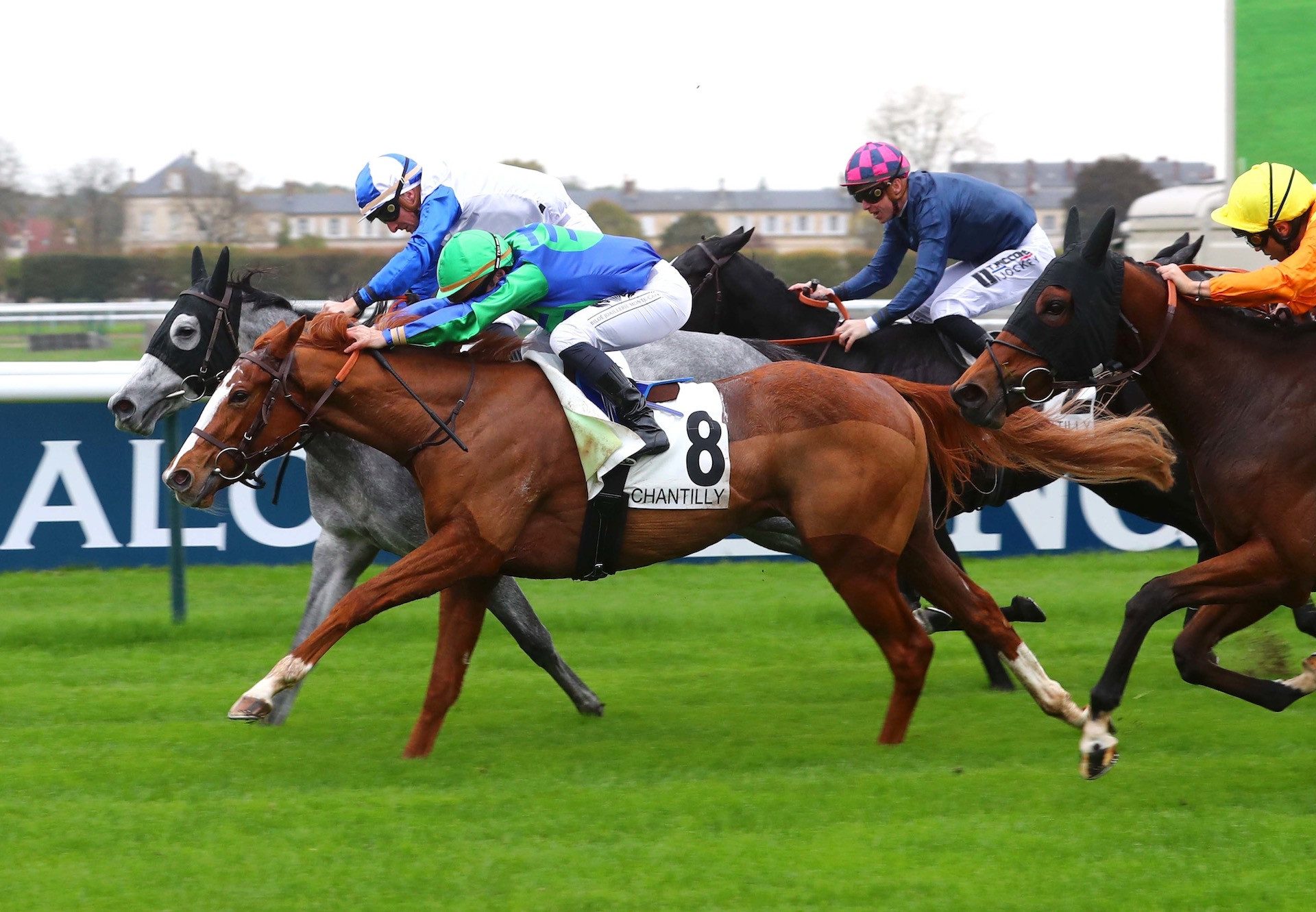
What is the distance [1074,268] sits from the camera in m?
4.47

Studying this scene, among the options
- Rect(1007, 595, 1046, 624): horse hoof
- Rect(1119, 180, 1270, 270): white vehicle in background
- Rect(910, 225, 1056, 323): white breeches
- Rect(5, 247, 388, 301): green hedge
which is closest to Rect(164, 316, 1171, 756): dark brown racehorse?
Rect(1007, 595, 1046, 624): horse hoof

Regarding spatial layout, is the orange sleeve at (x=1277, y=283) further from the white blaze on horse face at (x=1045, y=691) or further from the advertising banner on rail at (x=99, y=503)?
the advertising banner on rail at (x=99, y=503)

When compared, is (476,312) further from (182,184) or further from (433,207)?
(182,184)

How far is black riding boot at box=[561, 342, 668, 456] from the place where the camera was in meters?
4.67

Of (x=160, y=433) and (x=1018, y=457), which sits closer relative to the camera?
(x=1018, y=457)

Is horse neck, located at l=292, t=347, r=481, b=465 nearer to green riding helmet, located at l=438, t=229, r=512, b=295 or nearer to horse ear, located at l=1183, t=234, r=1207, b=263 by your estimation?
green riding helmet, located at l=438, t=229, r=512, b=295

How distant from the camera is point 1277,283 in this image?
445 cm

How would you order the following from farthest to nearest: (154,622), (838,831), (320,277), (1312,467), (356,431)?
(320,277) < (154,622) < (356,431) < (1312,467) < (838,831)

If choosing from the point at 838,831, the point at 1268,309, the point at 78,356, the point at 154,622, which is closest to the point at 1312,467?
the point at 1268,309

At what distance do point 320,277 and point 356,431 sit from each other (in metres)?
17.6

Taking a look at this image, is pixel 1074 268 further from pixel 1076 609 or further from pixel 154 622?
pixel 154 622

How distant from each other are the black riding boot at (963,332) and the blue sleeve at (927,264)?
0.19m

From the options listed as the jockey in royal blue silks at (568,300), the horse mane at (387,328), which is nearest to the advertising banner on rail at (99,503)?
the horse mane at (387,328)

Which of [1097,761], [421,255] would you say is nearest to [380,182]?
[421,255]
